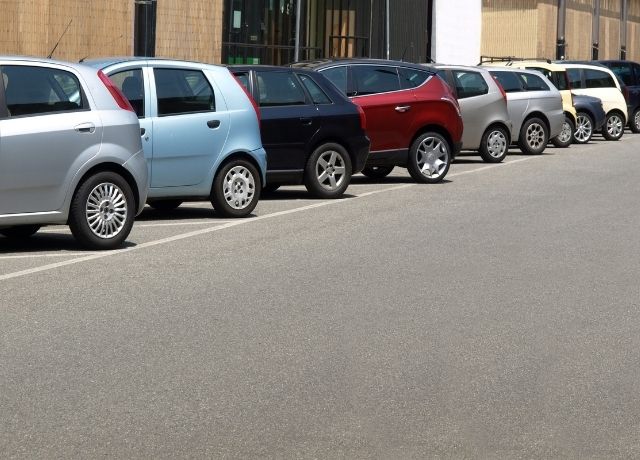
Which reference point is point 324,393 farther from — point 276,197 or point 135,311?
point 276,197

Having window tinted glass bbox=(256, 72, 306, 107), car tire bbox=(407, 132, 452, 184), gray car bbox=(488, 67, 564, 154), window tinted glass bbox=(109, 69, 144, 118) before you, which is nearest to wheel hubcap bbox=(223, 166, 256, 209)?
window tinted glass bbox=(109, 69, 144, 118)

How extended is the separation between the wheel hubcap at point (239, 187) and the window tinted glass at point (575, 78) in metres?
19.4

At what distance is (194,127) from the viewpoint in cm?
1416

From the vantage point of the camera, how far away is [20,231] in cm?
1270

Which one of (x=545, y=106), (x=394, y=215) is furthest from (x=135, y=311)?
(x=545, y=106)

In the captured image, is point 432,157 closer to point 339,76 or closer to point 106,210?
point 339,76

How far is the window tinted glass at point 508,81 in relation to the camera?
26.6 metres

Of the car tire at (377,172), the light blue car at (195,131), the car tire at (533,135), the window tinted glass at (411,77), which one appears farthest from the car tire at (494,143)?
the light blue car at (195,131)

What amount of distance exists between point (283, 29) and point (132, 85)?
19.7 meters

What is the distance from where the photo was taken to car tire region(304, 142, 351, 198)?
55.9 ft

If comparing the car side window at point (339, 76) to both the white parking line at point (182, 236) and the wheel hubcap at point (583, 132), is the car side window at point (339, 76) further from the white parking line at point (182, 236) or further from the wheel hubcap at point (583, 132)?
the wheel hubcap at point (583, 132)

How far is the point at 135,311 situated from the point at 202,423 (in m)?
2.89

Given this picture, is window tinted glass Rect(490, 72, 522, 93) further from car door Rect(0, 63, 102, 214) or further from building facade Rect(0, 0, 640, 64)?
car door Rect(0, 63, 102, 214)

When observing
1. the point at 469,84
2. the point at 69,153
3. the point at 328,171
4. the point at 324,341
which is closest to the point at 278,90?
the point at 328,171
